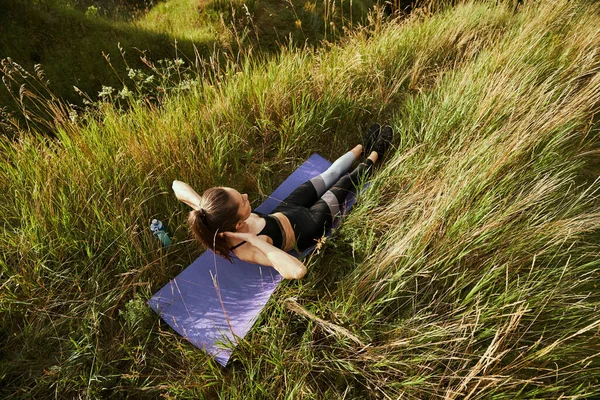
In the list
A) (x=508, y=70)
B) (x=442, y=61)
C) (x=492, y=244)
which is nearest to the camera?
(x=492, y=244)

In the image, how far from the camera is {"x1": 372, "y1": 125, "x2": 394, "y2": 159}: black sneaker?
3086 millimetres

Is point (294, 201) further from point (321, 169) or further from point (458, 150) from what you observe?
point (458, 150)

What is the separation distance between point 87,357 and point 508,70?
159 inches

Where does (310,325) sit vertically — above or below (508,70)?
below

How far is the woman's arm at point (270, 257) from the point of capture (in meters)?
1.97

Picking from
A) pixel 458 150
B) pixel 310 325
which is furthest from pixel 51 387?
pixel 458 150

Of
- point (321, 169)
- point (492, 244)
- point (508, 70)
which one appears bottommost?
point (321, 169)

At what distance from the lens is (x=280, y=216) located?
248 centimetres

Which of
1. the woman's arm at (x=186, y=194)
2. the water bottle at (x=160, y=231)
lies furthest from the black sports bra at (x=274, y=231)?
the water bottle at (x=160, y=231)

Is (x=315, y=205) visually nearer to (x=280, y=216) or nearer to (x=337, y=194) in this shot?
(x=337, y=194)

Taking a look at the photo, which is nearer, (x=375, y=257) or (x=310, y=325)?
(x=310, y=325)

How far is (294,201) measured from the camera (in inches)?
108

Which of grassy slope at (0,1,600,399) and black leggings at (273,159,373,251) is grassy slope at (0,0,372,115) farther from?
black leggings at (273,159,373,251)

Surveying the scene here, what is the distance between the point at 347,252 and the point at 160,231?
4.32 feet
